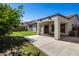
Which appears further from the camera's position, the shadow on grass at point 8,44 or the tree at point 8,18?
the shadow on grass at point 8,44

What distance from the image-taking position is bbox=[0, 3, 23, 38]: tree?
16.8 feet

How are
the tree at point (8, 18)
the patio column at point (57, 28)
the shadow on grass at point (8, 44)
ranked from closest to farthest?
the tree at point (8, 18), the shadow on grass at point (8, 44), the patio column at point (57, 28)

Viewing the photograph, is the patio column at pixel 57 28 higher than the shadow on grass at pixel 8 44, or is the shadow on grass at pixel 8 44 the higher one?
the patio column at pixel 57 28

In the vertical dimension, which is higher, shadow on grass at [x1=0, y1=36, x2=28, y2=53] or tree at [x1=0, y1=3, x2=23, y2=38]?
tree at [x1=0, y1=3, x2=23, y2=38]

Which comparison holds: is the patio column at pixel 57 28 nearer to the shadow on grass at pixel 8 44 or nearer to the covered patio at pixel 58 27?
the covered patio at pixel 58 27

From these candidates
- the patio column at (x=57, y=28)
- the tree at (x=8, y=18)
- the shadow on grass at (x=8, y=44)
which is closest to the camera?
the tree at (x=8, y=18)

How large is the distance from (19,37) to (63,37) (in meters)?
2.60

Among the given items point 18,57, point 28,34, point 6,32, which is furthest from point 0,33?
point 28,34

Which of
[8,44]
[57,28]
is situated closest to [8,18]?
[8,44]

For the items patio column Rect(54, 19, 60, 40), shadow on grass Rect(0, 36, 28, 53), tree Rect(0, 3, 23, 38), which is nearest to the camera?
tree Rect(0, 3, 23, 38)

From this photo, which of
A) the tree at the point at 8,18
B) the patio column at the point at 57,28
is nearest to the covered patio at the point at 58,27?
the patio column at the point at 57,28

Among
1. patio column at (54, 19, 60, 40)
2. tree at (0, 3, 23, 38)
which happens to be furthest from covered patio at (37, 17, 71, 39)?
tree at (0, 3, 23, 38)

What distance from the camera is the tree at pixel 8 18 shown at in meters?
5.11

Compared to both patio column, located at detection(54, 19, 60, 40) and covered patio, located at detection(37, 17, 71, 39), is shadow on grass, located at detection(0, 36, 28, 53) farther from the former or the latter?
patio column, located at detection(54, 19, 60, 40)
